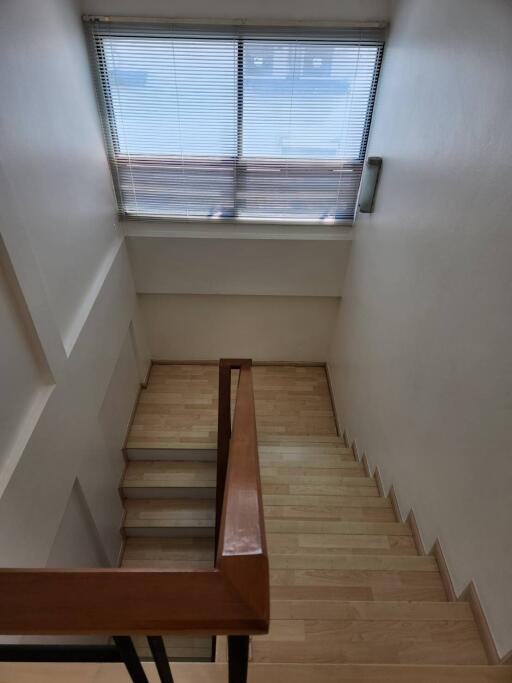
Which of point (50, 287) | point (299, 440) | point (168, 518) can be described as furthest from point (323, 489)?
point (50, 287)

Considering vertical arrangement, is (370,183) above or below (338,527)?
above

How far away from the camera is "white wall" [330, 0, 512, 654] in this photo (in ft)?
4.46

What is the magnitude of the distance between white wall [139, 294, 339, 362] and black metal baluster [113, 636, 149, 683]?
3.68 m

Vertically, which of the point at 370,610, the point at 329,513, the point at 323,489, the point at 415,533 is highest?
the point at 323,489

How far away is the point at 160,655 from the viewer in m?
→ 0.75

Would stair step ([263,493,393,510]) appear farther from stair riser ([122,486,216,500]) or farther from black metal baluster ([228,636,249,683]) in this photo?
black metal baluster ([228,636,249,683])

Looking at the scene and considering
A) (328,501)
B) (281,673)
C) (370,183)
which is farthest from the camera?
(370,183)

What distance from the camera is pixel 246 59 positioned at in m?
2.85

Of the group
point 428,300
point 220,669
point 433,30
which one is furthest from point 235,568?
point 433,30

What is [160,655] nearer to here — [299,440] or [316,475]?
[316,475]

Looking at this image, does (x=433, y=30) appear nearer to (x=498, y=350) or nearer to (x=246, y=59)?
(x=246, y=59)

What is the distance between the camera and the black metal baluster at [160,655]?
27.7 inches

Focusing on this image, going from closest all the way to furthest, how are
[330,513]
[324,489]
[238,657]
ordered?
1. [238,657]
2. [330,513]
3. [324,489]

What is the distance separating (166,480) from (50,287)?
2.25 meters
